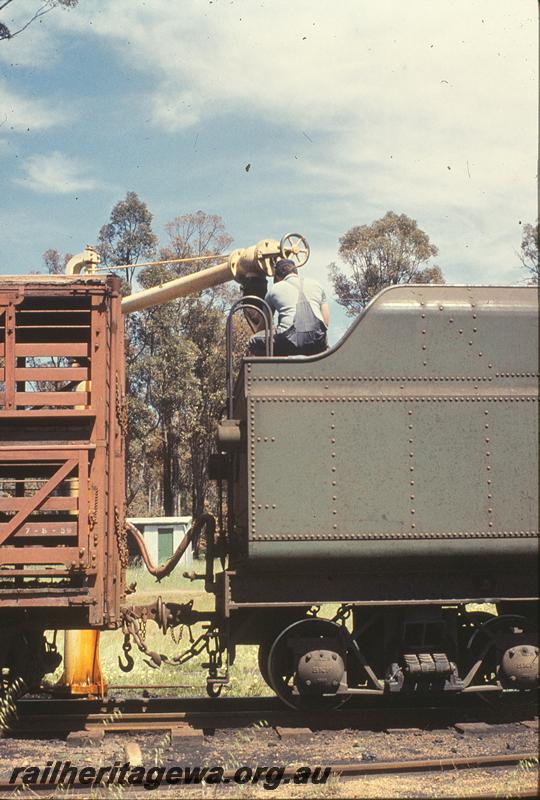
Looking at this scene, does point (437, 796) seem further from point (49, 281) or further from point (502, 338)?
point (49, 281)

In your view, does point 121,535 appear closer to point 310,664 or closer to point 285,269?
point 310,664

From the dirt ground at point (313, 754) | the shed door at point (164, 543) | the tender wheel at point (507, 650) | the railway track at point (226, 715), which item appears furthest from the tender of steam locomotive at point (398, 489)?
the shed door at point (164, 543)

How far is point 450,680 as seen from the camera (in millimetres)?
6770

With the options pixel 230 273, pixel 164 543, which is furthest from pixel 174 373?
pixel 230 273

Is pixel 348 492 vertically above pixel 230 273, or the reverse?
pixel 230 273

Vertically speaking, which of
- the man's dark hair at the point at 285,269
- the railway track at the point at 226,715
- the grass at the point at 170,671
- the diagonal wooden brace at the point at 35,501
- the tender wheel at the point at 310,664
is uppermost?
the man's dark hair at the point at 285,269

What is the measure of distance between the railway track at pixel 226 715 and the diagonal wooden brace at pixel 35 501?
1.45 m

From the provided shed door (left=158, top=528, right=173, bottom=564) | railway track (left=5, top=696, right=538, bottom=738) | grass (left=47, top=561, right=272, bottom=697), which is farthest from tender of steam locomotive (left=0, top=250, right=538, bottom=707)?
shed door (left=158, top=528, right=173, bottom=564)

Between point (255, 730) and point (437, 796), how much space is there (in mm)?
1865

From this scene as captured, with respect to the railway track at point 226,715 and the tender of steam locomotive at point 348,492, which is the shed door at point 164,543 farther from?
the tender of steam locomotive at point 348,492

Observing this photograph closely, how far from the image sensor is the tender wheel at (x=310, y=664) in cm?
658

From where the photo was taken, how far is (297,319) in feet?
23.5

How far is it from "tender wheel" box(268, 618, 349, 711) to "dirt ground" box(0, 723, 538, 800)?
347mm

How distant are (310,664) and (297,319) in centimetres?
257
